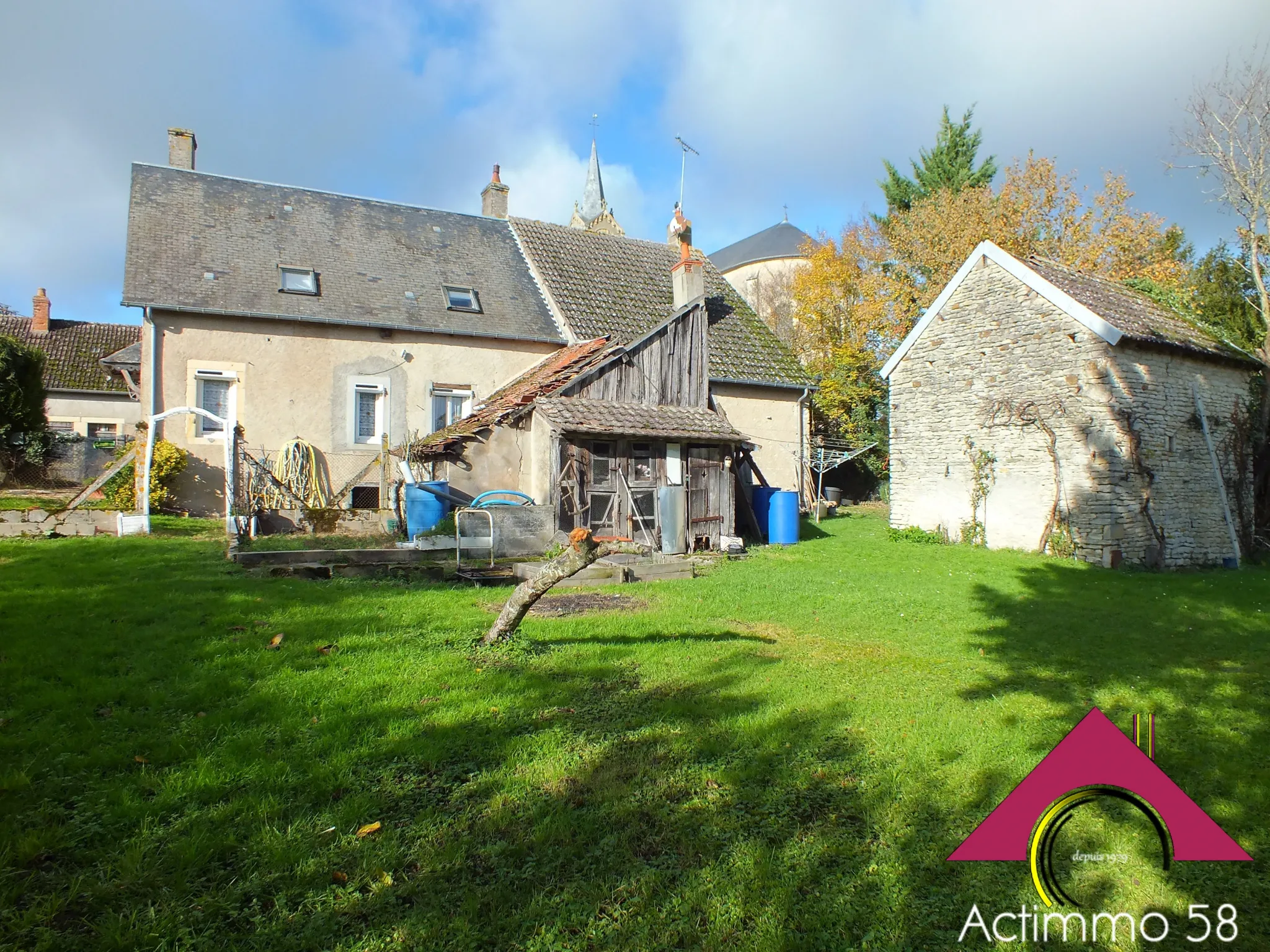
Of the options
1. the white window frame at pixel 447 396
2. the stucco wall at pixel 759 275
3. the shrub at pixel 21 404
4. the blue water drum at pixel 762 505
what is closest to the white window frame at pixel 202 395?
the white window frame at pixel 447 396

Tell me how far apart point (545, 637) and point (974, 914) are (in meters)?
4.15

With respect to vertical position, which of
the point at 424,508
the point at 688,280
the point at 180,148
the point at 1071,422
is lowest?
the point at 424,508

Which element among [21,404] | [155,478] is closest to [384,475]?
[155,478]

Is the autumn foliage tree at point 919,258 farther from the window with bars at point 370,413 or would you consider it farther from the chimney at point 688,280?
the window with bars at point 370,413

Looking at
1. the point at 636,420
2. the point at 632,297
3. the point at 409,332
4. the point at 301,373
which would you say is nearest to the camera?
the point at 636,420

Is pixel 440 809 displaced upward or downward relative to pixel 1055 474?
downward

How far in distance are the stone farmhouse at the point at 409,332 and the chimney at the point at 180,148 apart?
0.04 meters

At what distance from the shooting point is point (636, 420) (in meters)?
14.1

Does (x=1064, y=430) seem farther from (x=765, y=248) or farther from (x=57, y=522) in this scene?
(x=765, y=248)

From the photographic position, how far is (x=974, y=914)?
2.87m

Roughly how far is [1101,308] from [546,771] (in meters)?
15.6

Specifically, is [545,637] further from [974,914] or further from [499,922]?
[974,914]

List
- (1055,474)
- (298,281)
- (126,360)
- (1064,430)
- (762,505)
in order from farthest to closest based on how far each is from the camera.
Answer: (126,360) → (298,281) → (762,505) → (1055,474) → (1064,430)

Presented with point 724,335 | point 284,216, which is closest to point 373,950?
point 724,335
